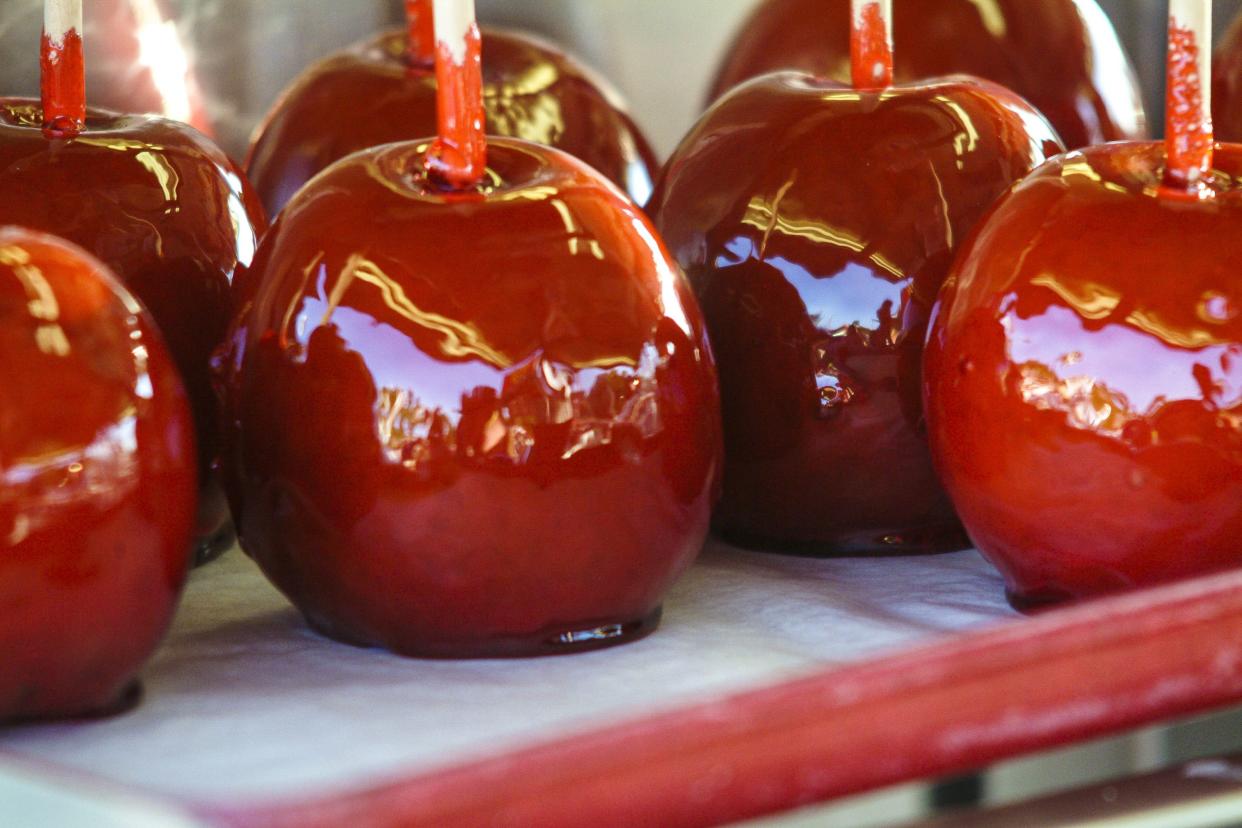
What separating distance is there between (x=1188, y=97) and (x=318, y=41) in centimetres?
62

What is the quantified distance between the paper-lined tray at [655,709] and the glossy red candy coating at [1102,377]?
39mm

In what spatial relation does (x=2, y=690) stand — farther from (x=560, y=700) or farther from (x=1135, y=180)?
(x=1135, y=180)

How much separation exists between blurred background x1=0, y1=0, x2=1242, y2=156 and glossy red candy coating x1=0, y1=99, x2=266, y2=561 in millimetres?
283

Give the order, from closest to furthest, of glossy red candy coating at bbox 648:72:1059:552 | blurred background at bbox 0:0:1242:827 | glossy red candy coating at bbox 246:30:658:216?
blurred background at bbox 0:0:1242:827 < glossy red candy coating at bbox 648:72:1059:552 < glossy red candy coating at bbox 246:30:658:216

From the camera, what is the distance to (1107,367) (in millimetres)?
458

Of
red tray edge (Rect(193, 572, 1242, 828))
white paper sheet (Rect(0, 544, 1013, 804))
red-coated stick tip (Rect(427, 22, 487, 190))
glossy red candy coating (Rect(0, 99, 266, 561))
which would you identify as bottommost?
white paper sheet (Rect(0, 544, 1013, 804))

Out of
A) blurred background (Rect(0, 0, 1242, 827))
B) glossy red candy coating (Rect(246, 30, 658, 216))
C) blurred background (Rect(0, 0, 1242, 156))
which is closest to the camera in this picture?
blurred background (Rect(0, 0, 1242, 827))

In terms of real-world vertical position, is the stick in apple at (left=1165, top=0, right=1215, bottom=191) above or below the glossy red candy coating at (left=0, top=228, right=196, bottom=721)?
above

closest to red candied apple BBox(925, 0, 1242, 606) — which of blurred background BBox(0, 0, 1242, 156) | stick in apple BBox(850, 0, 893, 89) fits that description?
stick in apple BBox(850, 0, 893, 89)

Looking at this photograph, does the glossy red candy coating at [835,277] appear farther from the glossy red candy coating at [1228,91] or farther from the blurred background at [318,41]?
the blurred background at [318,41]

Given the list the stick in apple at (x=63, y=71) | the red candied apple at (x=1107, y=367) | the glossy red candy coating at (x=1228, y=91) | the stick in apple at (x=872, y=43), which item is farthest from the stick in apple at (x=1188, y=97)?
the stick in apple at (x=63, y=71)

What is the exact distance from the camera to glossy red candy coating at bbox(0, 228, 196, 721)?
38 cm

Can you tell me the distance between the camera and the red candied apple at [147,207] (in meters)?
0.50

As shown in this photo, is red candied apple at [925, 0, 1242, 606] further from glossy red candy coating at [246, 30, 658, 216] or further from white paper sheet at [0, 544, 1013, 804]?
glossy red candy coating at [246, 30, 658, 216]
